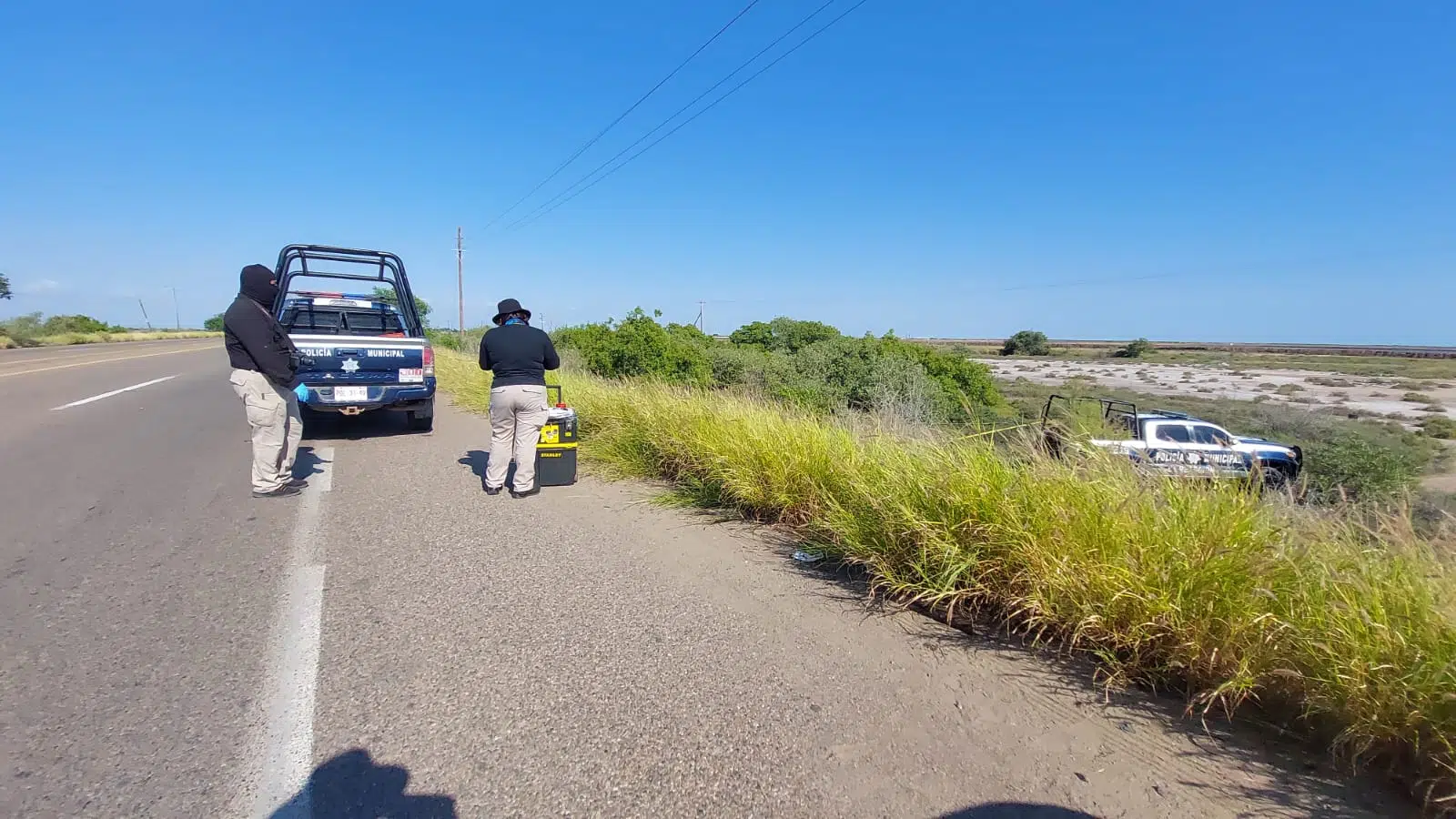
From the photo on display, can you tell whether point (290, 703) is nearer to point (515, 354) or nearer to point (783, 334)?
point (515, 354)

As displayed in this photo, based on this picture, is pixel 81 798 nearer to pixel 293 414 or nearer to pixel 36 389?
pixel 293 414

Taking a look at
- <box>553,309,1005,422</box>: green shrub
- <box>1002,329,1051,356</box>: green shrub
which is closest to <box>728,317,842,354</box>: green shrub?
<box>553,309,1005,422</box>: green shrub

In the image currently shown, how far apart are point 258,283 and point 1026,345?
77140mm

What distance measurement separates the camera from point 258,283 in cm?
555

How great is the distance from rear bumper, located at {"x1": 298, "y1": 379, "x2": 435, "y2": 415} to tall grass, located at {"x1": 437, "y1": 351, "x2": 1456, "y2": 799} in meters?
6.26

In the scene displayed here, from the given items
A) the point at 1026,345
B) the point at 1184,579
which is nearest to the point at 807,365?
the point at 1184,579

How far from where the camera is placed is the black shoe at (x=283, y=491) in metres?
5.68

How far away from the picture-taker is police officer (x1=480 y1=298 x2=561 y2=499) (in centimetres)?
585

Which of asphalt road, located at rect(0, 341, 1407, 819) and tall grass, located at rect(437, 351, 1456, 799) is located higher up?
tall grass, located at rect(437, 351, 1456, 799)

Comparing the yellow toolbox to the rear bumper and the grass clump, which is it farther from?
the grass clump

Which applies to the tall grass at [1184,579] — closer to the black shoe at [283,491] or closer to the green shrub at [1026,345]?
the black shoe at [283,491]

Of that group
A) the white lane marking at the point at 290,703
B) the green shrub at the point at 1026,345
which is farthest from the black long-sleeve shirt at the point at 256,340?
the green shrub at the point at 1026,345

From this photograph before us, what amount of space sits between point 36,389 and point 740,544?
51.8 ft

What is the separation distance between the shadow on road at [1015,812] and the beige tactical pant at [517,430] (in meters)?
4.62
